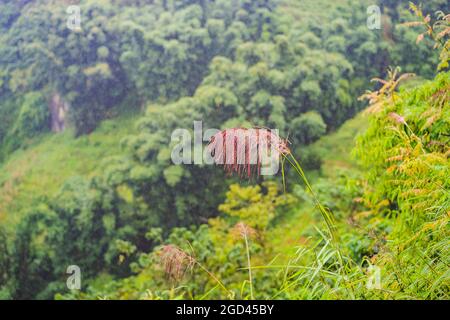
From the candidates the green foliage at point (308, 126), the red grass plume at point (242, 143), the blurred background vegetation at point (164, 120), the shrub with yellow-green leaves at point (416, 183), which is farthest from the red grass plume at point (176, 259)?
the green foliage at point (308, 126)

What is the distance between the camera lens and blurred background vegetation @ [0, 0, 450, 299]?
200 inches

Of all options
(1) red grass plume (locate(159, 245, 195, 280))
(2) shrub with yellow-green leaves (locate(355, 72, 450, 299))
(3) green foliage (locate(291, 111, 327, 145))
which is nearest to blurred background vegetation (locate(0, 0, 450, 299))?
(3) green foliage (locate(291, 111, 327, 145))

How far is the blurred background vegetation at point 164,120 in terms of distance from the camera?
5.08 meters

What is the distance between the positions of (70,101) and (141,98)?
1.27 metres

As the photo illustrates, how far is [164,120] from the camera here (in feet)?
20.4

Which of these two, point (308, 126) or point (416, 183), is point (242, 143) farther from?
point (308, 126)

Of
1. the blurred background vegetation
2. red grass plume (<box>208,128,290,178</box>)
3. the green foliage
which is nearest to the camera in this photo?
red grass plume (<box>208,128,290,178</box>)

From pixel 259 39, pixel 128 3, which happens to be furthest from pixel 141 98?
pixel 259 39

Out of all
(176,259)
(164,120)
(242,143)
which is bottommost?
(176,259)

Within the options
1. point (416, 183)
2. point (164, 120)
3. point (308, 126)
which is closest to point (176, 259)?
point (416, 183)

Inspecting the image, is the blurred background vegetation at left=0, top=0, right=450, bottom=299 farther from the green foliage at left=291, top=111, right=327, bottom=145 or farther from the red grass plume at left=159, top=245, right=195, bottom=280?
the red grass plume at left=159, top=245, right=195, bottom=280
